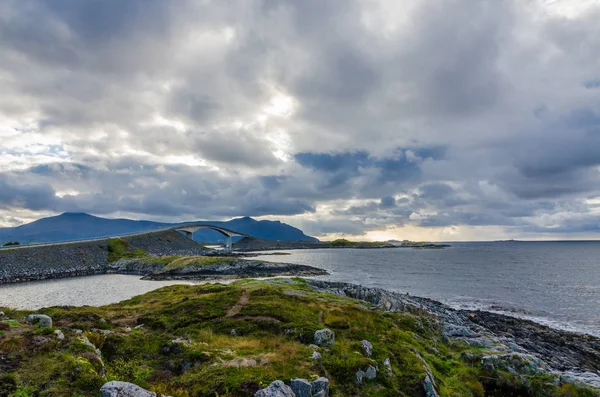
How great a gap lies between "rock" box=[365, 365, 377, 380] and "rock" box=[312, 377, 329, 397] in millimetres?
3855

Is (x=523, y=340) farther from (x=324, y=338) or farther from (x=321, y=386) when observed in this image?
(x=321, y=386)

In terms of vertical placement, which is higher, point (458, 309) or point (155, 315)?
point (155, 315)

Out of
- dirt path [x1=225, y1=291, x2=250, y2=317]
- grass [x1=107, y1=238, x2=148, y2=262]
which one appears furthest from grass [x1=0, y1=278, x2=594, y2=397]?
grass [x1=107, y1=238, x2=148, y2=262]

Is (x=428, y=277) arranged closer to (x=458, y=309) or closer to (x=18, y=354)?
(x=458, y=309)

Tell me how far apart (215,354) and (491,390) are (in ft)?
65.5

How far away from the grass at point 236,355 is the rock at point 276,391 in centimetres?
111

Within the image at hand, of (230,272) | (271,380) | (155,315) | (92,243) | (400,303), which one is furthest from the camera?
(92,243)

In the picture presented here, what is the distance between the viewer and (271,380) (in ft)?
55.1

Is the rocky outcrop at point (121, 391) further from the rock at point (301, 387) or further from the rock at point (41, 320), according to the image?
the rock at point (41, 320)

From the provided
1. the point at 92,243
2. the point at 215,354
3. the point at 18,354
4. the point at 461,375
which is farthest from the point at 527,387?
the point at 92,243

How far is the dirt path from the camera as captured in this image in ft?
109

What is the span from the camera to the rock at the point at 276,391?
14.9 m

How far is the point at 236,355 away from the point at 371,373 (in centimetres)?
869

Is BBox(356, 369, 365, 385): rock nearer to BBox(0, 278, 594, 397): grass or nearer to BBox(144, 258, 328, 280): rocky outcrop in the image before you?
BBox(0, 278, 594, 397): grass
